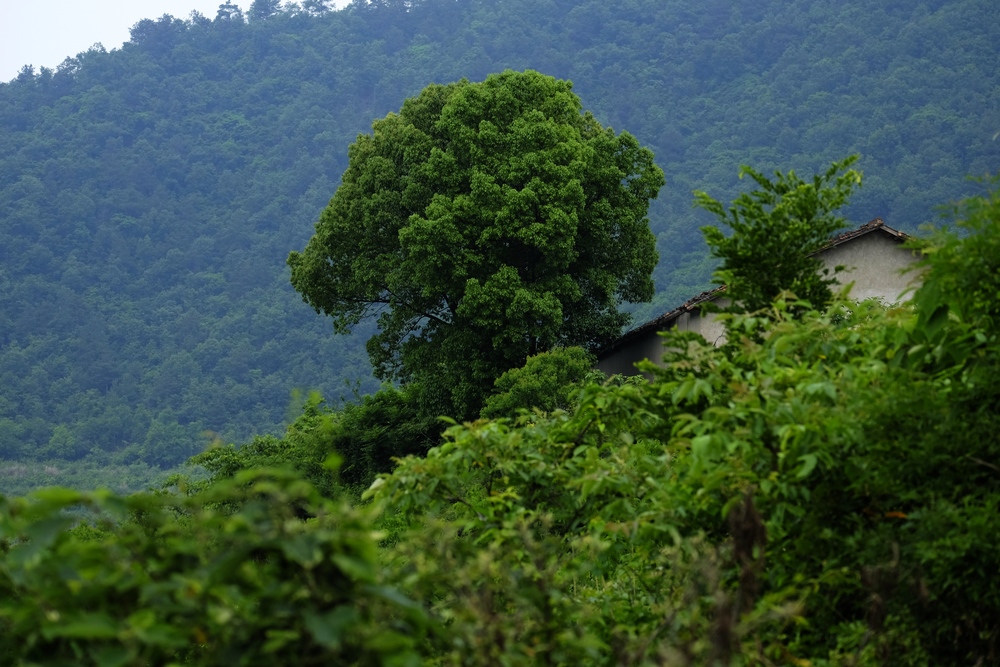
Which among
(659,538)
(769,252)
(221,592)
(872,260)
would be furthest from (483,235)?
(221,592)

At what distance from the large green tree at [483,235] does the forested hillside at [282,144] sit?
32099 millimetres

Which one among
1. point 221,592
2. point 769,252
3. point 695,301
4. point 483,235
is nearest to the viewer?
point 221,592

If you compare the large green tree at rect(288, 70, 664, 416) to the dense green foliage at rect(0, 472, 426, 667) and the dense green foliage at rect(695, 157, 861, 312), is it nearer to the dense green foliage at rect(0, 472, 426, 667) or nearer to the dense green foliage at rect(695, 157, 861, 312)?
the dense green foliage at rect(695, 157, 861, 312)

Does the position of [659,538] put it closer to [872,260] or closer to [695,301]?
[695,301]

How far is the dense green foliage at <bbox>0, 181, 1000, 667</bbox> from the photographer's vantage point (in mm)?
2975

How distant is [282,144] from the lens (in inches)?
3949

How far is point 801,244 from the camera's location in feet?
25.1

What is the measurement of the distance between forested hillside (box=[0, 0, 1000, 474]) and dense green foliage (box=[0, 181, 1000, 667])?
53780mm

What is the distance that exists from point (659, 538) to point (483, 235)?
20.4 meters

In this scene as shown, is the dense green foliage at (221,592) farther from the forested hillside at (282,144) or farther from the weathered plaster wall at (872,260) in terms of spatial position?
the forested hillside at (282,144)

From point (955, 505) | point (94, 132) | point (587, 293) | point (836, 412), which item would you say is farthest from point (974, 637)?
point (94, 132)

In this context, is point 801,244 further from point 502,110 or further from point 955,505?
point 502,110

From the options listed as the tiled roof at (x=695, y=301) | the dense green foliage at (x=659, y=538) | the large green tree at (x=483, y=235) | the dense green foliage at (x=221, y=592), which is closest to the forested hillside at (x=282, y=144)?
the large green tree at (x=483, y=235)

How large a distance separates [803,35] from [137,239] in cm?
5100
